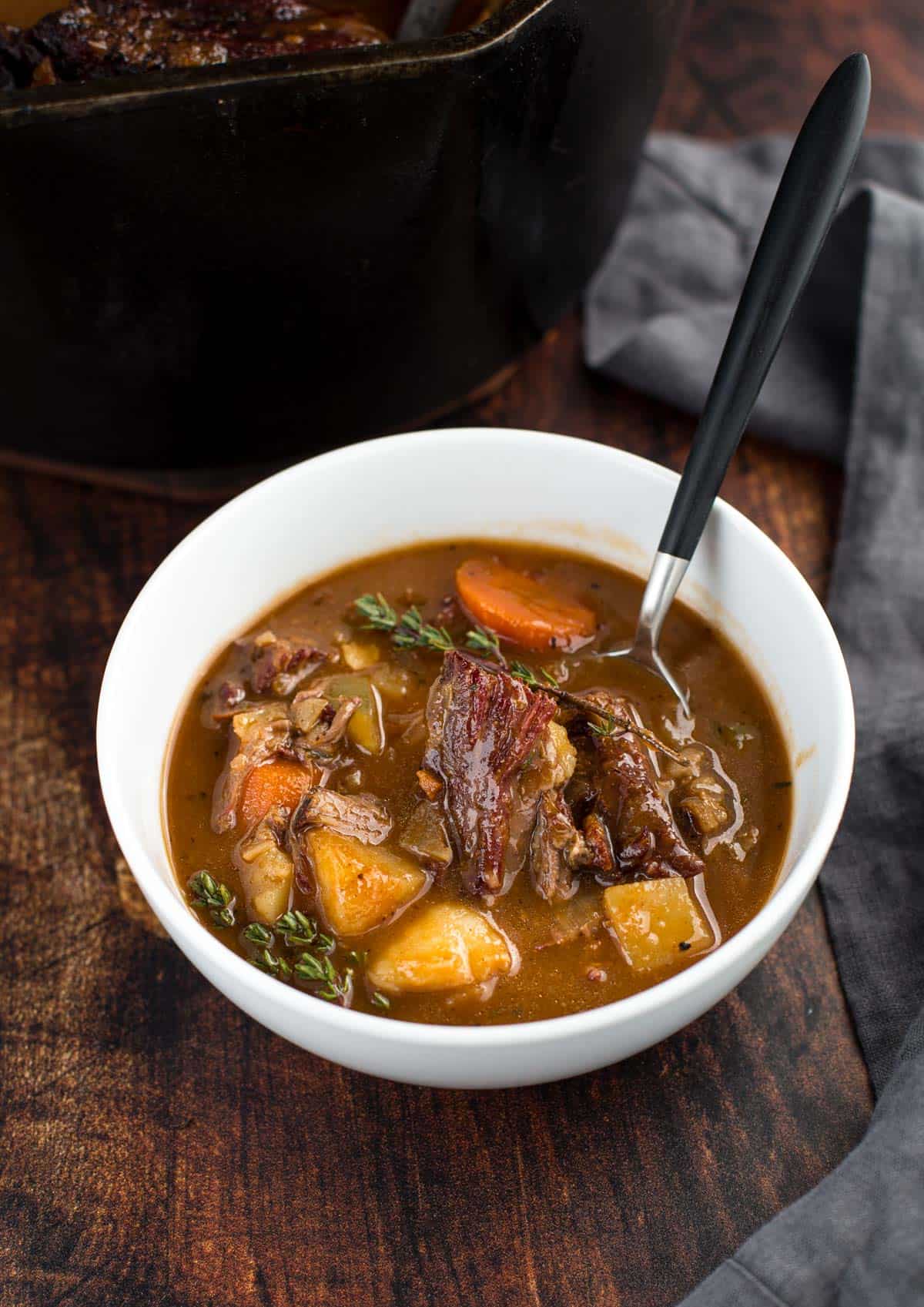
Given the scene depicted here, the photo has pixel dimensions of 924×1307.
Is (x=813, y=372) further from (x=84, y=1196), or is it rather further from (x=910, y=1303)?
(x=84, y=1196)

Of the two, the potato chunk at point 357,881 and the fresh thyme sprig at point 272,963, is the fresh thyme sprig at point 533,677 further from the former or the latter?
the fresh thyme sprig at point 272,963

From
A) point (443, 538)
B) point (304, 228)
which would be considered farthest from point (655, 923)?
point (304, 228)

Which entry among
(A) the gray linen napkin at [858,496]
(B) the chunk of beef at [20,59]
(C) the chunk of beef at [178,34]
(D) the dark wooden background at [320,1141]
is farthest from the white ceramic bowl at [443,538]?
(B) the chunk of beef at [20,59]

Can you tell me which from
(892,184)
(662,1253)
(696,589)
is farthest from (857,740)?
(892,184)

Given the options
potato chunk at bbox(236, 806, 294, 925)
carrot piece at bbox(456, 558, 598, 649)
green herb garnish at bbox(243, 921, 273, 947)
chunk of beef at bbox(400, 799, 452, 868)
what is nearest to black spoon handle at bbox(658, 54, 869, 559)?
carrot piece at bbox(456, 558, 598, 649)

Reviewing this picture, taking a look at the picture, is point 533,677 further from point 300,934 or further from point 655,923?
point 300,934

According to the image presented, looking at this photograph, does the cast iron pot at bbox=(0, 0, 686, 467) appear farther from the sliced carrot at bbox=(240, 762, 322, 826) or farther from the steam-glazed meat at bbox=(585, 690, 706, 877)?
the steam-glazed meat at bbox=(585, 690, 706, 877)
